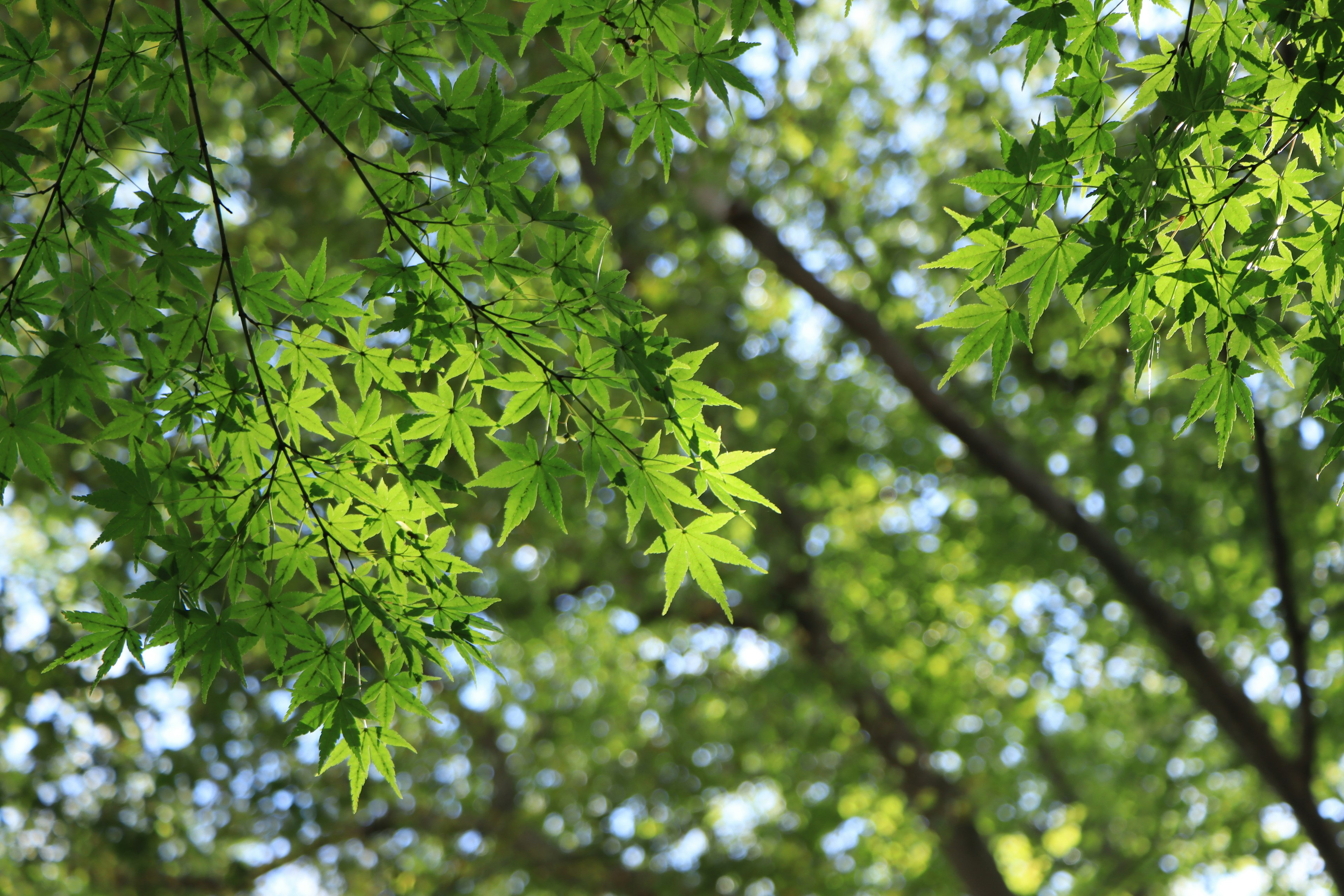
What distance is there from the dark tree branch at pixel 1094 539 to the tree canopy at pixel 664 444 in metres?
0.04

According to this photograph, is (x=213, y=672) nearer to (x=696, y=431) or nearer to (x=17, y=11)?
(x=696, y=431)

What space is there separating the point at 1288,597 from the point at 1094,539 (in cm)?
138

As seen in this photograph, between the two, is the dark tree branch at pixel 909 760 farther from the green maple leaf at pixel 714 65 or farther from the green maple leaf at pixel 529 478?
the green maple leaf at pixel 714 65

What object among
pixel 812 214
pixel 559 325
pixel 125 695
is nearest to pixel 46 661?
pixel 125 695

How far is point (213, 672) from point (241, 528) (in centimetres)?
30

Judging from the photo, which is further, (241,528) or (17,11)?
(17,11)

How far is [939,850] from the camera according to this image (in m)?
12.5

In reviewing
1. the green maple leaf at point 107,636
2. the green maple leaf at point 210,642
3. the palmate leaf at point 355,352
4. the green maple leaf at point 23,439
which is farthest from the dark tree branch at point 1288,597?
the green maple leaf at point 23,439

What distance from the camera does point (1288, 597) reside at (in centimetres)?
709

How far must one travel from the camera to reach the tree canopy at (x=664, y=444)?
1913 mm

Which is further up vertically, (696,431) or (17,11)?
(17,11)

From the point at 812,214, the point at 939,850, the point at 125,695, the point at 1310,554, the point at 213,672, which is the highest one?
the point at 812,214

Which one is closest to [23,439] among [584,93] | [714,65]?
[584,93]

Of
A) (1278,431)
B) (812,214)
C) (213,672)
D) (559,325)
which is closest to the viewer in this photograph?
(213,672)
